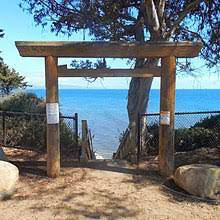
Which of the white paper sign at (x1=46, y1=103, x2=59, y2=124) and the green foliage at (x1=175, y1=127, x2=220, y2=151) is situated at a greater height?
the white paper sign at (x1=46, y1=103, x2=59, y2=124)

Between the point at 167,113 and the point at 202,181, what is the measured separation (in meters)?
1.53

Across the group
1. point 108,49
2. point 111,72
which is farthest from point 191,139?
point 108,49

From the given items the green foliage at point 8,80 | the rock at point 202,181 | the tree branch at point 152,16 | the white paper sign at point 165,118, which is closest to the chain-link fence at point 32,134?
the tree branch at point 152,16

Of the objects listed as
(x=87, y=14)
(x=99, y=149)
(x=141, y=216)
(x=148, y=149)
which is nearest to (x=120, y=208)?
(x=141, y=216)

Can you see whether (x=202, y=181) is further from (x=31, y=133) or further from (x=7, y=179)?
(x=31, y=133)

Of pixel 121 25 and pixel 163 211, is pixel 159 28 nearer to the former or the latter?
pixel 121 25

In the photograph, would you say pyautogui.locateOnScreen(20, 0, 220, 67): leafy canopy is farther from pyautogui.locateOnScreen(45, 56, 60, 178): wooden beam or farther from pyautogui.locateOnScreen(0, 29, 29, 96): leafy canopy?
pyautogui.locateOnScreen(0, 29, 29, 96): leafy canopy

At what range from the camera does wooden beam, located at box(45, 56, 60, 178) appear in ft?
18.7

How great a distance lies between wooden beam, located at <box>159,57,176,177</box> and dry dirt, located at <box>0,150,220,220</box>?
361 mm

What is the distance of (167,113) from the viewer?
5887 millimetres

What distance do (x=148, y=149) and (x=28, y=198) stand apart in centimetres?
488

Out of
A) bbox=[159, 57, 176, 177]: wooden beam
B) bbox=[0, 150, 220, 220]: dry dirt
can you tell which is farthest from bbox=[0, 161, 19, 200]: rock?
bbox=[159, 57, 176, 177]: wooden beam

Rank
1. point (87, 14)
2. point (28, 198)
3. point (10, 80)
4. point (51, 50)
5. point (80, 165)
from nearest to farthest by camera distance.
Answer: point (28, 198), point (51, 50), point (80, 165), point (87, 14), point (10, 80)

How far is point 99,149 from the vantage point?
15.4 meters
